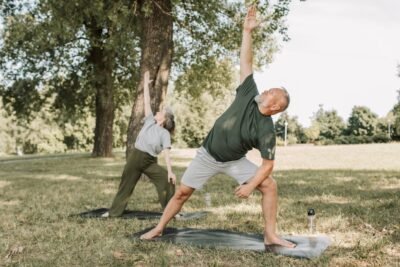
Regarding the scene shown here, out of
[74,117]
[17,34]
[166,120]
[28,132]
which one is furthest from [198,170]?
[28,132]

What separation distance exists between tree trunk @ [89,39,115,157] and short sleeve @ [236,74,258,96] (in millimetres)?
20841

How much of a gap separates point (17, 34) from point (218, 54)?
31.1 ft

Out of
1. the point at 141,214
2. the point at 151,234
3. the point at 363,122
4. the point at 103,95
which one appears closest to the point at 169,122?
the point at 141,214

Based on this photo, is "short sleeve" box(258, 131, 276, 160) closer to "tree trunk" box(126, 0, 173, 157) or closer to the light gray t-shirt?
the light gray t-shirt

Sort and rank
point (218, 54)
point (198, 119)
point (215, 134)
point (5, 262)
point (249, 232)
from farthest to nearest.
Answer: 1. point (198, 119)
2. point (218, 54)
3. point (249, 232)
4. point (215, 134)
5. point (5, 262)

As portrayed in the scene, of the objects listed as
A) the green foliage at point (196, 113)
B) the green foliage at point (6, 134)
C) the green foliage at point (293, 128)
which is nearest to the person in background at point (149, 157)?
the green foliage at point (196, 113)

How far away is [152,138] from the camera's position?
8.05 m

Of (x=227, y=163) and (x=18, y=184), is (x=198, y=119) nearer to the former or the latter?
(x=18, y=184)

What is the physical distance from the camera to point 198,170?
6090 mm

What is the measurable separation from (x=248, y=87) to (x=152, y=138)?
9.21 ft

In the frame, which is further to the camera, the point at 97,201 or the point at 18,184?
the point at 18,184

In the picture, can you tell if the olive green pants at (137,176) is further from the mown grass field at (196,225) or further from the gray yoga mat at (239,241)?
the gray yoga mat at (239,241)

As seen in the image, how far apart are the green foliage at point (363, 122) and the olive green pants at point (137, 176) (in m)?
96.9

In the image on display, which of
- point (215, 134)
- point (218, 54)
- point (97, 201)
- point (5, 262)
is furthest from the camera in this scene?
point (218, 54)
